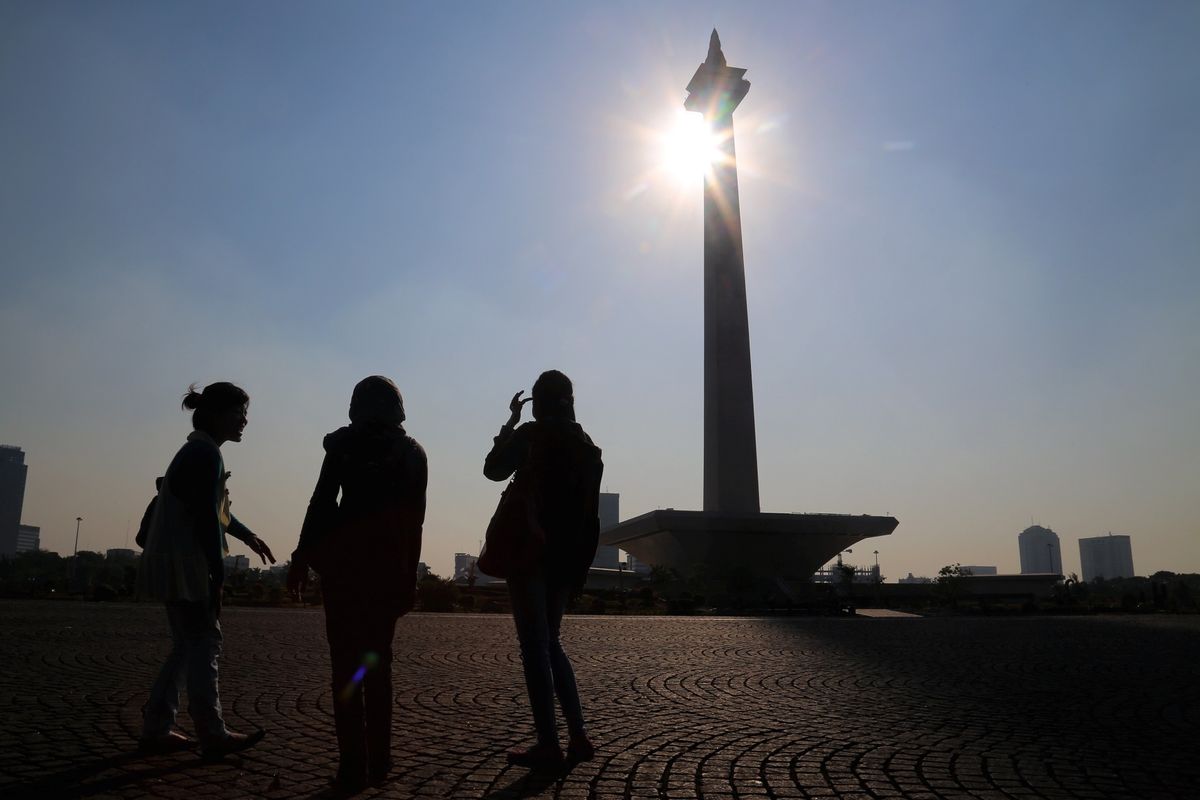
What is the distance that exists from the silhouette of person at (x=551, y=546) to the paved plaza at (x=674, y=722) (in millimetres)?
249

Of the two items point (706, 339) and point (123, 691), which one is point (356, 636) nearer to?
point (123, 691)

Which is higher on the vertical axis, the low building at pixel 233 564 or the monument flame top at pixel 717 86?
the monument flame top at pixel 717 86

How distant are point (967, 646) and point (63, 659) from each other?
1126 centimetres

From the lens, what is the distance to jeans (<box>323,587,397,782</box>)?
3596mm

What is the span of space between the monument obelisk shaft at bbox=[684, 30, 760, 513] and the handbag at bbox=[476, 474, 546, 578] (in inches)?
1547

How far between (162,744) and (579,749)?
2.00m

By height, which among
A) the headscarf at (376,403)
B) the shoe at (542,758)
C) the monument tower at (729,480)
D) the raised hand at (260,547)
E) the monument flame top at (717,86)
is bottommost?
the shoe at (542,758)

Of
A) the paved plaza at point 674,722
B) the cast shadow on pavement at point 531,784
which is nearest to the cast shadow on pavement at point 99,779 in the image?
the paved plaza at point 674,722

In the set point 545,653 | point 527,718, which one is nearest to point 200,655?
point 545,653

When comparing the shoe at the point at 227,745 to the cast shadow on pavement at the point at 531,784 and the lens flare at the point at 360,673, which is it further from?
the cast shadow on pavement at the point at 531,784

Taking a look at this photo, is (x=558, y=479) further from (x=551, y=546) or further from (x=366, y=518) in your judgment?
(x=366, y=518)

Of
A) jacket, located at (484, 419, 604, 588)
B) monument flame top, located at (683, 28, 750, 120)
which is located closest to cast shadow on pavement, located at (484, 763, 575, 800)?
jacket, located at (484, 419, 604, 588)

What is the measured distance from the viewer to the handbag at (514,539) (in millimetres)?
3975

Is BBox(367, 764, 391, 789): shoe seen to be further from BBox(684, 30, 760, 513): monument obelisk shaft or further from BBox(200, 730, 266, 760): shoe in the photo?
BBox(684, 30, 760, 513): monument obelisk shaft
